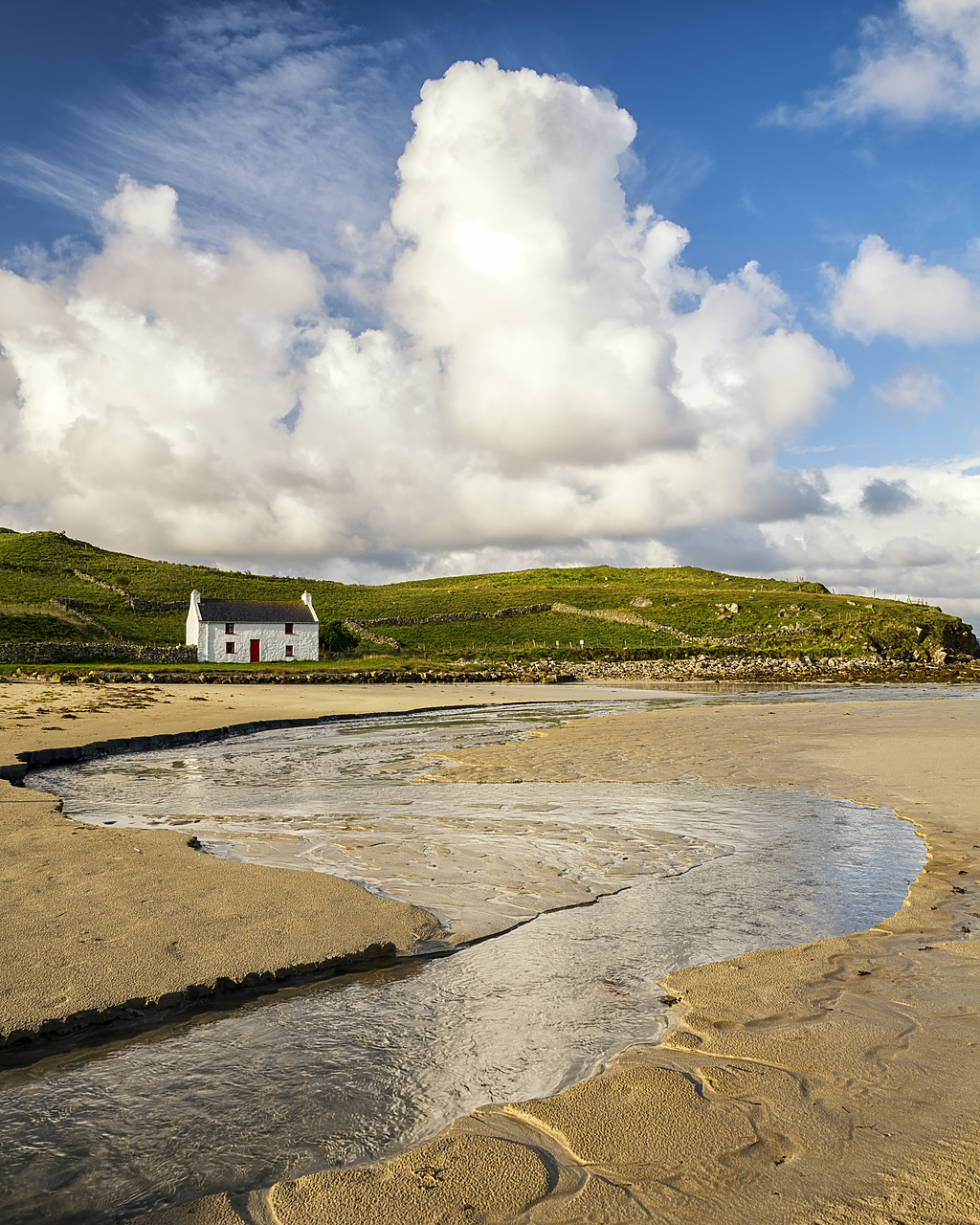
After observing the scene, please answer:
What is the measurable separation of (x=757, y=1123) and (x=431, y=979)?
9.96ft

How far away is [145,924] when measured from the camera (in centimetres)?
705

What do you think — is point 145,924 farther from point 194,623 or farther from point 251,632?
point 194,623

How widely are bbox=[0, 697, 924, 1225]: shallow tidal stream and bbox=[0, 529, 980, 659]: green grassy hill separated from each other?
192 ft

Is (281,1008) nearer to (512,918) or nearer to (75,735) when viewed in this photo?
(512,918)

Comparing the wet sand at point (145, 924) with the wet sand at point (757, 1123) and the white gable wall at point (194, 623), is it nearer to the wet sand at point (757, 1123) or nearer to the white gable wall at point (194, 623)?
the wet sand at point (757, 1123)

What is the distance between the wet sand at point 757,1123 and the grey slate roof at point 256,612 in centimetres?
6619

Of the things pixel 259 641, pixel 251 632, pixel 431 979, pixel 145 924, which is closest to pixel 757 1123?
pixel 431 979

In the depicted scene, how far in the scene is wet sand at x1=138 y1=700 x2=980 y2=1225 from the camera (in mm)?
3580

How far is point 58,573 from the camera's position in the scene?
347 ft

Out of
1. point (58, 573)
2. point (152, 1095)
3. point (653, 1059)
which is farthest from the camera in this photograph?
point (58, 573)

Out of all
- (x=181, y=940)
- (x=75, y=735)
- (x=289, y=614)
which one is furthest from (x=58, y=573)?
(x=181, y=940)

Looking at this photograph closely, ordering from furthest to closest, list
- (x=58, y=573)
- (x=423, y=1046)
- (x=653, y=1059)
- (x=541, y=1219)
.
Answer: (x=58, y=573) → (x=423, y=1046) → (x=653, y=1059) → (x=541, y=1219)

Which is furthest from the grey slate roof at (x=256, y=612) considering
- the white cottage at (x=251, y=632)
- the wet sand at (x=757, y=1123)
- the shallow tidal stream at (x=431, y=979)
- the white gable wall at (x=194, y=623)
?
the wet sand at (x=757, y=1123)

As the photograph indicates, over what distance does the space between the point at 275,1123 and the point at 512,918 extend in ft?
12.8
